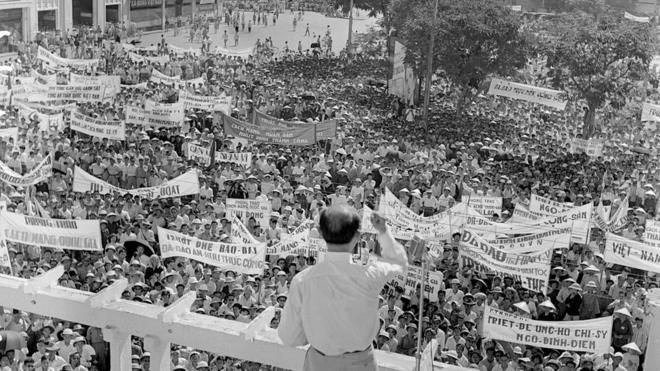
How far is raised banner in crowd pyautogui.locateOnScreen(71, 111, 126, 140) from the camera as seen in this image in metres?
18.5

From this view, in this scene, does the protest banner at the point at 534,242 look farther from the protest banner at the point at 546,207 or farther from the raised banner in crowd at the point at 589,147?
the raised banner in crowd at the point at 589,147

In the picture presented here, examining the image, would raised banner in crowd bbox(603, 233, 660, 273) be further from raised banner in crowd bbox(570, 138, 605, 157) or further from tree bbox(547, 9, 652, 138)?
tree bbox(547, 9, 652, 138)

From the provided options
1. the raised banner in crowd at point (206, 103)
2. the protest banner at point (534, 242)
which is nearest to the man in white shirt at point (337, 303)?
the protest banner at point (534, 242)

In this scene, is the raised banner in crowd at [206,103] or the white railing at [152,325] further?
the raised banner in crowd at [206,103]

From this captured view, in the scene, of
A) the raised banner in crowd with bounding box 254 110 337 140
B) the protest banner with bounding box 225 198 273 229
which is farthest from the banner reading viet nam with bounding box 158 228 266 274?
the raised banner in crowd with bounding box 254 110 337 140

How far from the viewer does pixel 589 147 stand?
22.4m

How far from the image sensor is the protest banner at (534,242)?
12414 millimetres

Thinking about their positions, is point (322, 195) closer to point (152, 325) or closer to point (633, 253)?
point (633, 253)

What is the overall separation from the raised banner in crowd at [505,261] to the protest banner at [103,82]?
12500 mm

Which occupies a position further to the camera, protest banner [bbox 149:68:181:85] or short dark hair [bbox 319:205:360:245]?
protest banner [bbox 149:68:181:85]

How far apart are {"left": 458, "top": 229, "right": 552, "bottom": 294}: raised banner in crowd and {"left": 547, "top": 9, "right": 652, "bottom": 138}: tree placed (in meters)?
15.5

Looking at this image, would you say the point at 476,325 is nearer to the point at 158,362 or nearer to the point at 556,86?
the point at 158,362

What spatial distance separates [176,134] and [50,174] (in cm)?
556

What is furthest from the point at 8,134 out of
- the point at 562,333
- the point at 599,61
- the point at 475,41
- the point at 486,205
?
the point at 599,61
